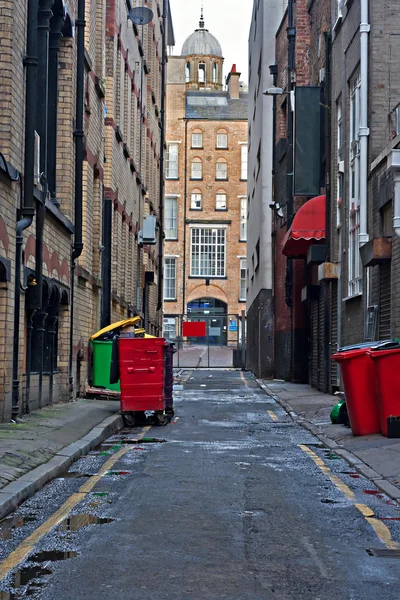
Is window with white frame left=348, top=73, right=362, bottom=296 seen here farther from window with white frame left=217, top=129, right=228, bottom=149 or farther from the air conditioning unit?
window with white frame left=217, top=129, right=228, bottom=149

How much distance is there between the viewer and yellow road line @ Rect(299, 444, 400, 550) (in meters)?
6.91

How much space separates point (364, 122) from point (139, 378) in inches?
292

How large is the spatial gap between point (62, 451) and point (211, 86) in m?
104

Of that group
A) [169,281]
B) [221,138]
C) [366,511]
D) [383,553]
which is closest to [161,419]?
[366,511]

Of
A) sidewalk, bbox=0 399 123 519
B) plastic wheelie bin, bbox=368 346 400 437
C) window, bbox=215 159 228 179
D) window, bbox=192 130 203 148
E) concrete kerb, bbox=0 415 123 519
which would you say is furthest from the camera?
window, bbox=215 159 228 179

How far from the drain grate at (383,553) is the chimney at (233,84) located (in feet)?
287

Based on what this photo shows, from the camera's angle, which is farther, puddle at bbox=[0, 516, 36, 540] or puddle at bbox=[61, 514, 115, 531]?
puddle at bbox=[61, 514, 115, 531]

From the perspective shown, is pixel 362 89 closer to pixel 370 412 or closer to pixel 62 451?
pixel 370 412

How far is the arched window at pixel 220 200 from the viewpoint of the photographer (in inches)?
3381

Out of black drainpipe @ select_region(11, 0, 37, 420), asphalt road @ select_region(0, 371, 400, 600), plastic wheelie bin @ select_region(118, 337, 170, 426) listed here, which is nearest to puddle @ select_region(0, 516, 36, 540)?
asphalt road @ select_region(0, 371, 400, 600)

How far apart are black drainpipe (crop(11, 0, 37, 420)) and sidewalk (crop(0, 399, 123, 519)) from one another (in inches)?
38.2

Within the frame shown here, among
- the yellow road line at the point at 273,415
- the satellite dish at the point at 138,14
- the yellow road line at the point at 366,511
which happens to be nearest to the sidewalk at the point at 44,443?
the yellow road line at the point at 366,511

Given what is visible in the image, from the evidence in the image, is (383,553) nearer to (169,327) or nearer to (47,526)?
(47,526)

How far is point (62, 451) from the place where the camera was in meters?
11.5
